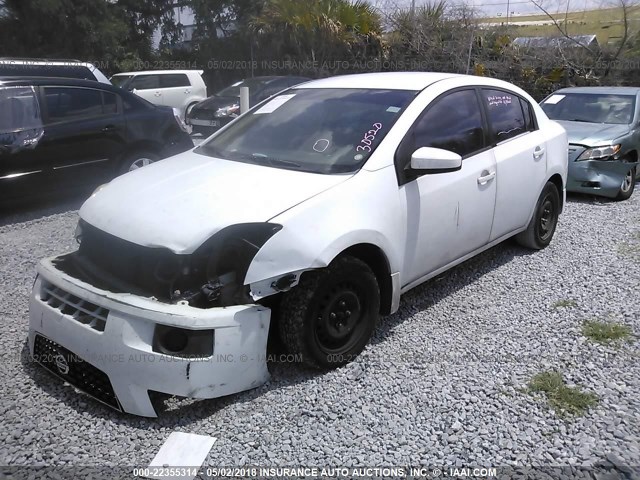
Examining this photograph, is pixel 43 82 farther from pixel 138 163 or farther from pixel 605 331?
pixel 605 331

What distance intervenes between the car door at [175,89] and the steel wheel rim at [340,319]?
1262 cm

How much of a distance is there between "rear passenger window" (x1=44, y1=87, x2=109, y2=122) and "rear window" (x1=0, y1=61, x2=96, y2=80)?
2.13 m

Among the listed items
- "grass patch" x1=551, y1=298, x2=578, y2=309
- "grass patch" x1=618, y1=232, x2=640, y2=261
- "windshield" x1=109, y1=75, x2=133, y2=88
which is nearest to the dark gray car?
"grass patch" x1=618, y1=232, x2=640, y2=261

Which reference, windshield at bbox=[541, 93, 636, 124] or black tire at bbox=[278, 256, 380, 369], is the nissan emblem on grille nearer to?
black tire at bbox=[278, 256, 380, 369]

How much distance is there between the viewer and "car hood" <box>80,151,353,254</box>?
2.79 metres

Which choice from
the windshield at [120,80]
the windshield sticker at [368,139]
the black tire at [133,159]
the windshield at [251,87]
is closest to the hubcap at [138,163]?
the black tire at [133,159]

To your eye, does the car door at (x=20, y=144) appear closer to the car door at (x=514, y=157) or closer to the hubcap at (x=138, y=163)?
the hubcap at (x=138, y=163)

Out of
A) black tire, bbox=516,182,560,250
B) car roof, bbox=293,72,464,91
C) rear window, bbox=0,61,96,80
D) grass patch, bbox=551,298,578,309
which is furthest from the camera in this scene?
rear window, bbox=0,61,96,80

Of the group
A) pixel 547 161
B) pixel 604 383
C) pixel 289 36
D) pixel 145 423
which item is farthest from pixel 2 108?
pixel 289 36

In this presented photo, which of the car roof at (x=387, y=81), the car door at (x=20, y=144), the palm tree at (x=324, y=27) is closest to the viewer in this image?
the car roof at (x=387, y=81)

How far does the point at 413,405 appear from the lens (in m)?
2.92

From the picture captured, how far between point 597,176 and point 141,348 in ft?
21.3

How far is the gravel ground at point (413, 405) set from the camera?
2576mm

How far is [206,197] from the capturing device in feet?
9.88
